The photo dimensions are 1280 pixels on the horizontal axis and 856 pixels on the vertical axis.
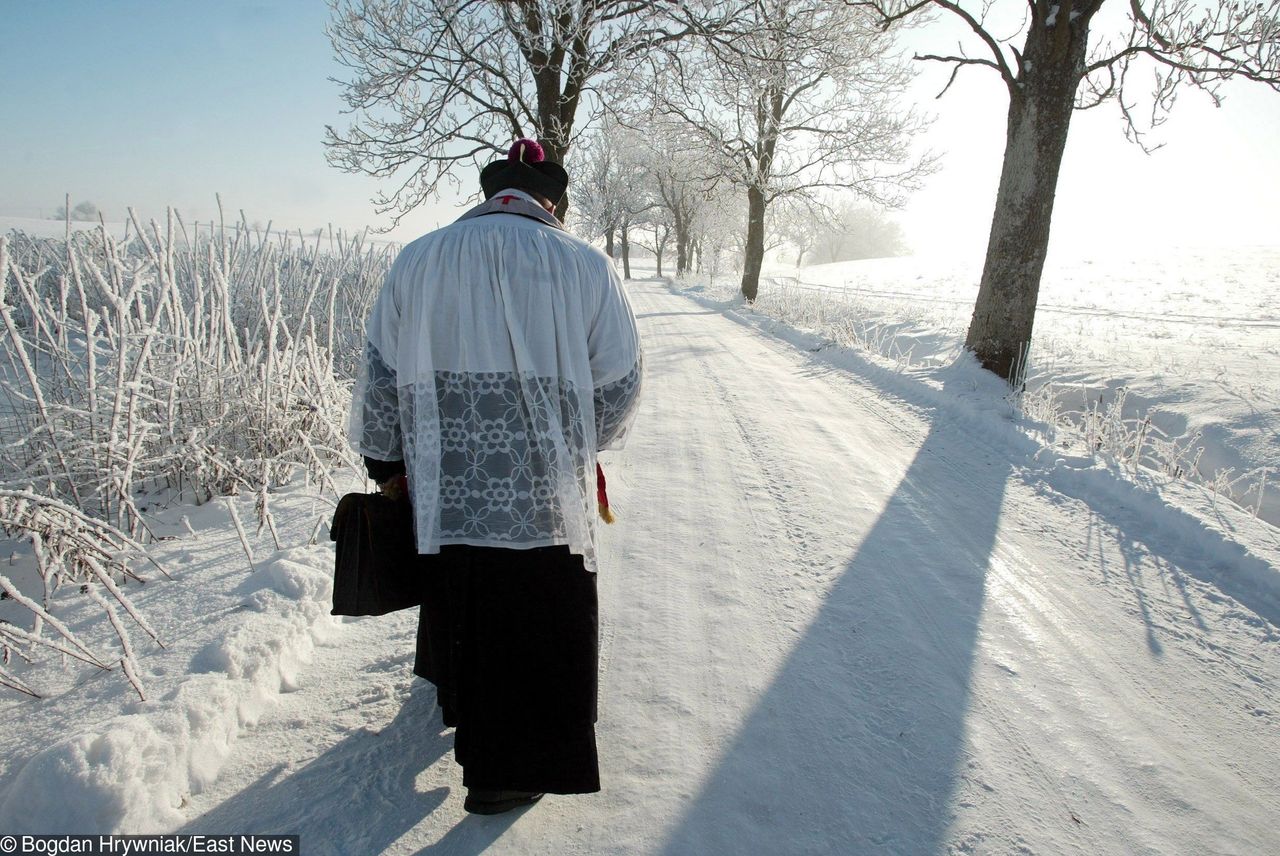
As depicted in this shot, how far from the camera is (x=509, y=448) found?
1.55 metres

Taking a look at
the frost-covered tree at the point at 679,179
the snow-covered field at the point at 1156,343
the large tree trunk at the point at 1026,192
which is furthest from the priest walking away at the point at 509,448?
the frost-covered tree at the point at 679,179

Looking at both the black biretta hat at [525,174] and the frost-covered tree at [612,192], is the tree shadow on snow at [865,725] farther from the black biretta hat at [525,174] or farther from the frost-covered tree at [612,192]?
the frost-covered tree at [612,192]

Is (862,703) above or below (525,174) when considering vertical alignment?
below

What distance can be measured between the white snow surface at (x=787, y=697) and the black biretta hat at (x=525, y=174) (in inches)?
63.9

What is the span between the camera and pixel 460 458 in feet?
5.12

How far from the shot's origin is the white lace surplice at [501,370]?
1485 mm

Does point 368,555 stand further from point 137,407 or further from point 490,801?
point 137,407

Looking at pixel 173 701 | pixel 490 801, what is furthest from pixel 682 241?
pixel 490 801

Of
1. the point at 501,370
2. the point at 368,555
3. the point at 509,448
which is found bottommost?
the point at 368,555

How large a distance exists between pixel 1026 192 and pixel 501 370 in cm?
624

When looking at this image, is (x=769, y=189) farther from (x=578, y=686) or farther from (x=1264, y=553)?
(x=578, y=686)

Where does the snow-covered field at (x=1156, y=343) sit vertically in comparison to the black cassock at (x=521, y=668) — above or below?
above

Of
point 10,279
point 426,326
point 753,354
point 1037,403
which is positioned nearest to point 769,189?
point 753,354

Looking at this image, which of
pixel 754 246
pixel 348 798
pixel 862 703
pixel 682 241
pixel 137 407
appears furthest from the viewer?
pixel 682 241
